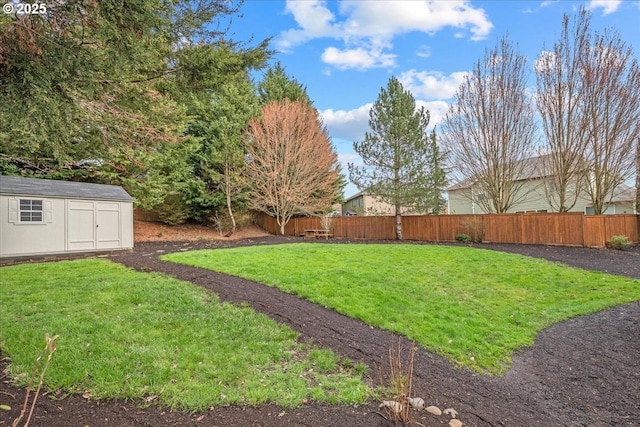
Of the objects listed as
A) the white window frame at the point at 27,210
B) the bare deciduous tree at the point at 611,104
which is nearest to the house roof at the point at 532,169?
the bare deciduous tree at the point at 611,104

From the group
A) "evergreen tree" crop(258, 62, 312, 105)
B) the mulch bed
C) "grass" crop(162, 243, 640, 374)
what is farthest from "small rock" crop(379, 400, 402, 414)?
"evergreen tree" crop(258, 62, 312, 105)

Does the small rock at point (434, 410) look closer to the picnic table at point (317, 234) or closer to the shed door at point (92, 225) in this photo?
the shed door at point (92, 225)

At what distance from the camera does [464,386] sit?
374 cm

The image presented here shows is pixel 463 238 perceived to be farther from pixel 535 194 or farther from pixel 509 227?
pixel 535 194

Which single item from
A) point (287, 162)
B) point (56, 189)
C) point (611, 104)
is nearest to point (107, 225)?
point (56, 189)

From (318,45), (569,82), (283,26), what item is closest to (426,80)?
(318,45)

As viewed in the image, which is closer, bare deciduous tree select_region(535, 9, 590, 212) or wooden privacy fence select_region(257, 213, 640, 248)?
wooden privacy fence select_region(257, 213, 640, 248)

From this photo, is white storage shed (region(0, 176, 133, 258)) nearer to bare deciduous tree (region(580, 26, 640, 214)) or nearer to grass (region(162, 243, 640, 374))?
grass (region(162, 243, 640, 374))

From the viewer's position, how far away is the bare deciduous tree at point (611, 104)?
1294 cm

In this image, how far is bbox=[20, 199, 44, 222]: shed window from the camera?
10383mm

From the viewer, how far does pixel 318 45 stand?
37.7 feet

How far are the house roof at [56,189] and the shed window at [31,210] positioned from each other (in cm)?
25

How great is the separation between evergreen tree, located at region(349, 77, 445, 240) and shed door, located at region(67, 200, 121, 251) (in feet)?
34.1

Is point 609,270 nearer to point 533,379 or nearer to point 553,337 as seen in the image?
point 553,337
